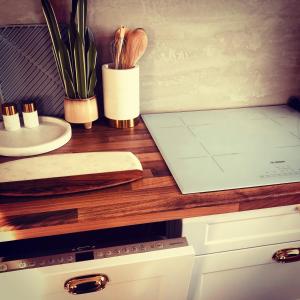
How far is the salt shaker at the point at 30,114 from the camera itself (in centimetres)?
85

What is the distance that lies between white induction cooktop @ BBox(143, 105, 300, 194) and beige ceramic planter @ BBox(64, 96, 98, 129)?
170 mm

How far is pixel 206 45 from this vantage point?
97cm

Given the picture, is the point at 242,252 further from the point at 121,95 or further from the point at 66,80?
the point at 66,80

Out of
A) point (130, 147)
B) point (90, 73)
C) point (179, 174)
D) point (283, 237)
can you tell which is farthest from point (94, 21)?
point (283, 237)

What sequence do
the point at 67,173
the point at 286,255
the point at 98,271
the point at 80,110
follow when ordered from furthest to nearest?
the point at 80,110 → the point at 286,255 → the point at 67,173 → the point at 98,271

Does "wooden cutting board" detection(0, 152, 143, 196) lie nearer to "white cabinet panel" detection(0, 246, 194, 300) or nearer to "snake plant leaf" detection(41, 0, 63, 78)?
"white cabinet panel" detection(0, 246, 194, 300)

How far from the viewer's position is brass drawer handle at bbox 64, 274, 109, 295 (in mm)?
554

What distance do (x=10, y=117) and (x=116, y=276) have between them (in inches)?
20.2

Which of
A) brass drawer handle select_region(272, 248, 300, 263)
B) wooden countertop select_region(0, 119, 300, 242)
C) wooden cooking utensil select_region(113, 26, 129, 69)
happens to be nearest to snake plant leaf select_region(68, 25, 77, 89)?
wooden cooking utensil select_region(113, 26, 129, 69)

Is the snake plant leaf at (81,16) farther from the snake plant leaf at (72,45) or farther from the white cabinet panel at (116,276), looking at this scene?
the white cabinet panel at (116,276)

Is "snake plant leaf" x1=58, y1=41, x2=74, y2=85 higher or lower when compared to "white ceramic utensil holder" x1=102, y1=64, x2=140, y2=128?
higher

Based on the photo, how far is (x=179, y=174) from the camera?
682 mm

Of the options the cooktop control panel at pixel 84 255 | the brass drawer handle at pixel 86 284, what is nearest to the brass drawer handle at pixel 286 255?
the cooktop control panel at pixel 84 255

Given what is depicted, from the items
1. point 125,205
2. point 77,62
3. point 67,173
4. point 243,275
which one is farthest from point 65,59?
Answer: point 243,275
